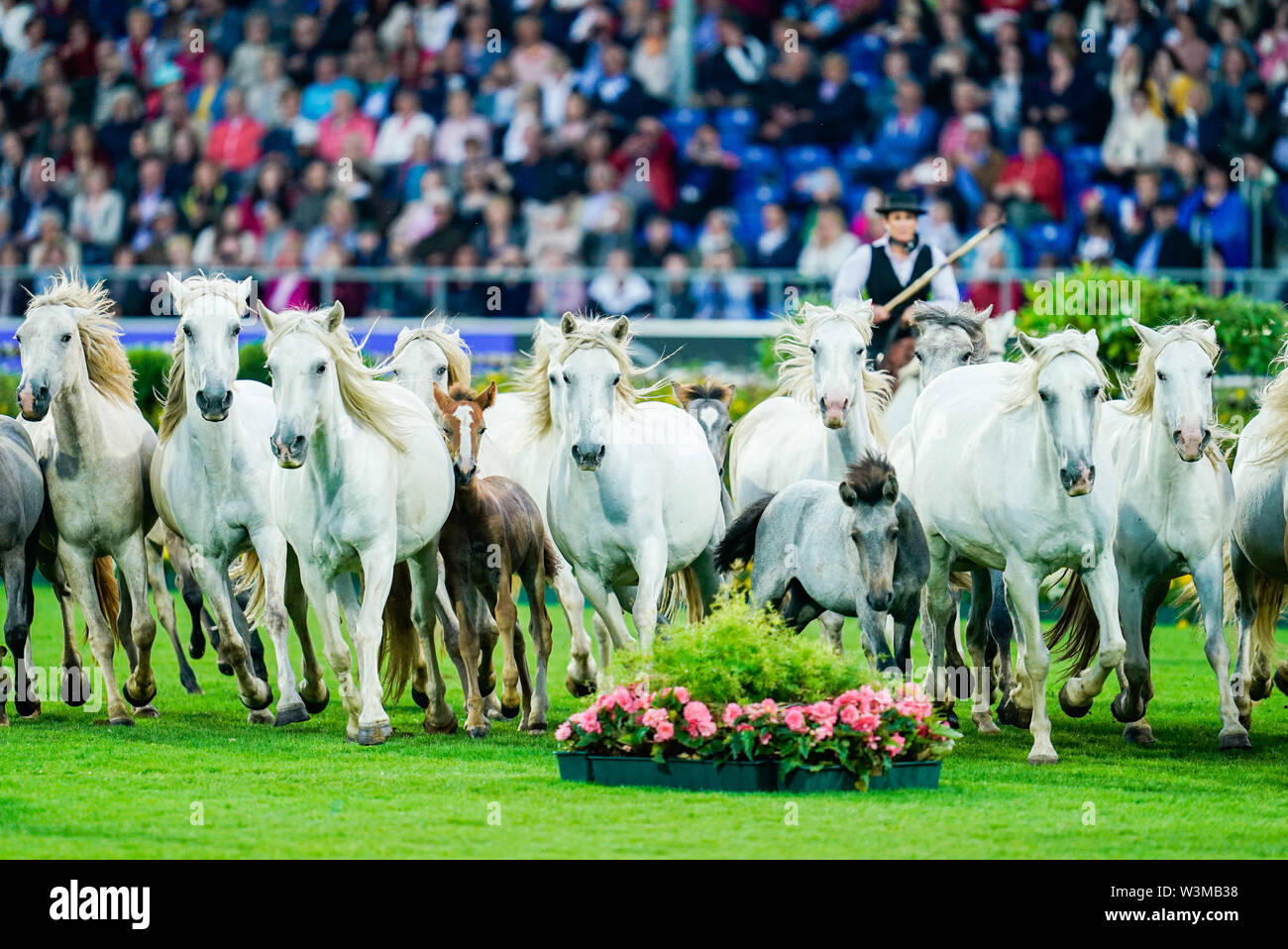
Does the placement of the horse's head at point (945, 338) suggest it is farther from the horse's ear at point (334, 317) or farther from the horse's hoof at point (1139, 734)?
the horse's ear at point (334, 317)

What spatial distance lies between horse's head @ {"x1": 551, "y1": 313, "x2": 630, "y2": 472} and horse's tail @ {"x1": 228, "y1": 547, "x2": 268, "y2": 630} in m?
2.88

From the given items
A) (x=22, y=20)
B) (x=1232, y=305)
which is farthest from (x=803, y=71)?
(x=22, y=20)

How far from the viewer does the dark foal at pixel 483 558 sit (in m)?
9.70

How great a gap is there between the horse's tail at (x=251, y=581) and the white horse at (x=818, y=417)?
111 inches

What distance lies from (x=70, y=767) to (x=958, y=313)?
18.9ft

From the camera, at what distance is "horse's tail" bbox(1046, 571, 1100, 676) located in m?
10.3

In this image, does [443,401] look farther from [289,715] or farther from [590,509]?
[289,715]

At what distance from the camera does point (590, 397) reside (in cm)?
923

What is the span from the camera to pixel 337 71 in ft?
74.6

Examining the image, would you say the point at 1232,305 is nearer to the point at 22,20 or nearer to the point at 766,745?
the point at 766,745

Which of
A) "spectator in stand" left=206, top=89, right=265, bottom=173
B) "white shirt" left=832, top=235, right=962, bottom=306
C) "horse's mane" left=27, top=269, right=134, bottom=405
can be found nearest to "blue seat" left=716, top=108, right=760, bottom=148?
"spectator in stand" left=206, top=89, right=265, bottom=173

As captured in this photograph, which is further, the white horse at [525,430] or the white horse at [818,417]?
the white horse at [525,430]

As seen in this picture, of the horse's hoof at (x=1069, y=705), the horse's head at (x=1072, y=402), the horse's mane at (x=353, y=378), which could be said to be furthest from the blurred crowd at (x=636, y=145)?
the horse's head at (x=1072, y=402)

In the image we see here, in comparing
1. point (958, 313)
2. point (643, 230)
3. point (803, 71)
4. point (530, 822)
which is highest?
point (803, 71)
